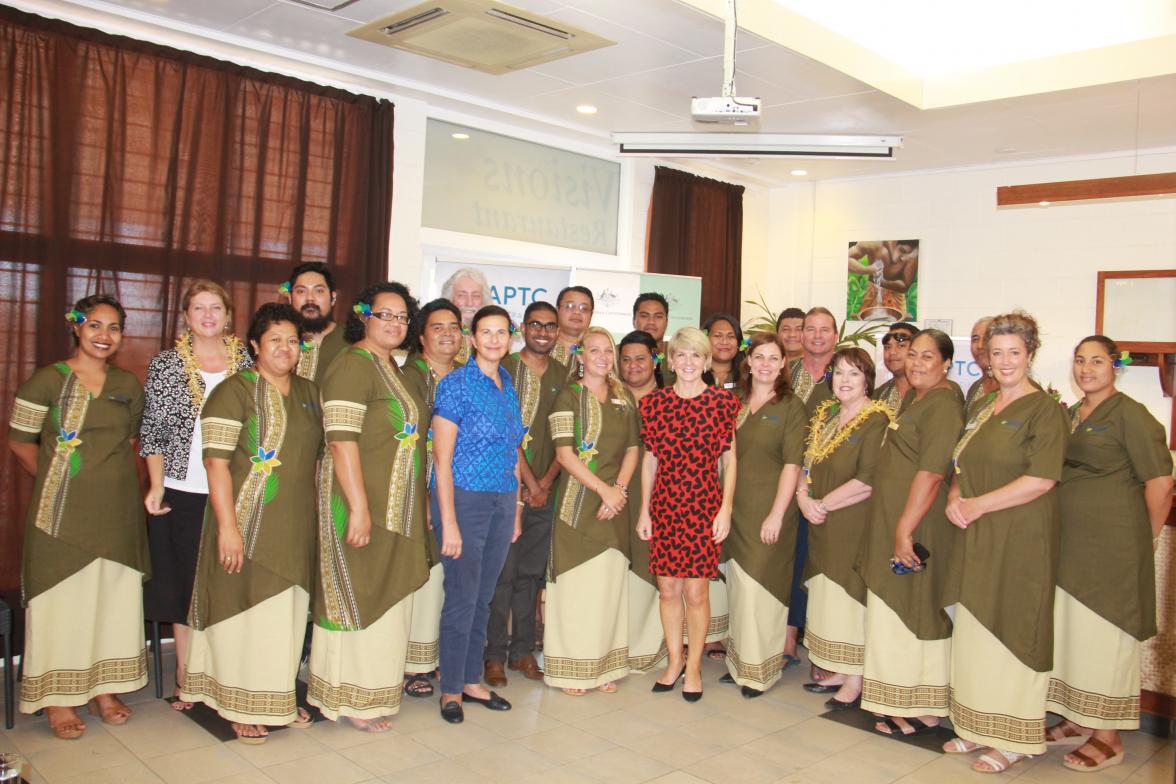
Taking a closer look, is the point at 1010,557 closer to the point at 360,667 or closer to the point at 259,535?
the point at 360,667

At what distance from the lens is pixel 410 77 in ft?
19.1

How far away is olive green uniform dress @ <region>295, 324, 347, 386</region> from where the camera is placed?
4145mm

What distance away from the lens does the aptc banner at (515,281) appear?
6.30 m

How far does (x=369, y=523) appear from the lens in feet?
11.9

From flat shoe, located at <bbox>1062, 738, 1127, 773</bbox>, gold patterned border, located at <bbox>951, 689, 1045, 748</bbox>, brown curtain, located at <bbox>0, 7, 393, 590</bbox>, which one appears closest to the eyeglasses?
brown curtain, located at <bbox>0, 7, 393, 590</bbox>

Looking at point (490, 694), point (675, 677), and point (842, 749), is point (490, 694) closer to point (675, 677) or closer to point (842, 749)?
point (675, 677)

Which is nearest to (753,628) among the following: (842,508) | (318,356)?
(842,508)

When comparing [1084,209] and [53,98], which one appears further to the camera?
[1084,209]

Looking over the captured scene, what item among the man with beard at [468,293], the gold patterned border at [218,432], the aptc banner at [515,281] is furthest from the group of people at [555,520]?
the aptc banner at [515,281]

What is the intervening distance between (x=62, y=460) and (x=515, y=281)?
11.0ft

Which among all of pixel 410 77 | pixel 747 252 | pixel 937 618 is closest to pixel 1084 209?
pixel 747 252

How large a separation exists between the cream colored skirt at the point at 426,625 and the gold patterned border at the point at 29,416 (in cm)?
164

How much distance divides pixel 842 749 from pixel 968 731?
49 centimetres

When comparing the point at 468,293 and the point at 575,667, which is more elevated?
the point at 468,293
